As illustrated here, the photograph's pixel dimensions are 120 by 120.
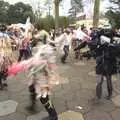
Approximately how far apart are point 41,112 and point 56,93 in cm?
141

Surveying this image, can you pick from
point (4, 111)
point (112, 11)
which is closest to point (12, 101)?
point (4, 111)

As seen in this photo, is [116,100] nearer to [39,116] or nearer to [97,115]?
[97,115]

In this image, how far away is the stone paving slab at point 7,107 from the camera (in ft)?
19.9

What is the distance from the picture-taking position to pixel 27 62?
5281 millimetres

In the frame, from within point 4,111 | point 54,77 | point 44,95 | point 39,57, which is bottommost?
point 4,111

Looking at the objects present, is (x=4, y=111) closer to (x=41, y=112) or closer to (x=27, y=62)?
(x=41, y=112)

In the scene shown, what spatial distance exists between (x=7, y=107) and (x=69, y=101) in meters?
1.53

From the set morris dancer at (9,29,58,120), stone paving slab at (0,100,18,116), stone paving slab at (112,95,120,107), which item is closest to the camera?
morris dancer at (9,29,58,120)

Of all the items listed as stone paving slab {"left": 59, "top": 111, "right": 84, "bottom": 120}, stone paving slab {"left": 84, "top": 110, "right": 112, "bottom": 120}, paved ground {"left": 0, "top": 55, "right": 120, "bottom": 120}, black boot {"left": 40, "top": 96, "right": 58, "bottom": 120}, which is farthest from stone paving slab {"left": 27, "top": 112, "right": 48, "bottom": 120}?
stone paving slab {"left": 84, "top": 110, "right": 112, "bottom": 120}

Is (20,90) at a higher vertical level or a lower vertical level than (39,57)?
lower

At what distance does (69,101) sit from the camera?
6.66 metres

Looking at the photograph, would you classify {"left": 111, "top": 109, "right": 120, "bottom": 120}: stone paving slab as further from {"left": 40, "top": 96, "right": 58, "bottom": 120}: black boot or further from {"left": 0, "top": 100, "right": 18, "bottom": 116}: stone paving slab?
{"left": 0, "top": 100, "right": 18, "bottom": 116}: stone paving slab

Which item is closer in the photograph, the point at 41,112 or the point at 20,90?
the point at 41,112

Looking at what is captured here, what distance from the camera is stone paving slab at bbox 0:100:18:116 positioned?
605 cm
